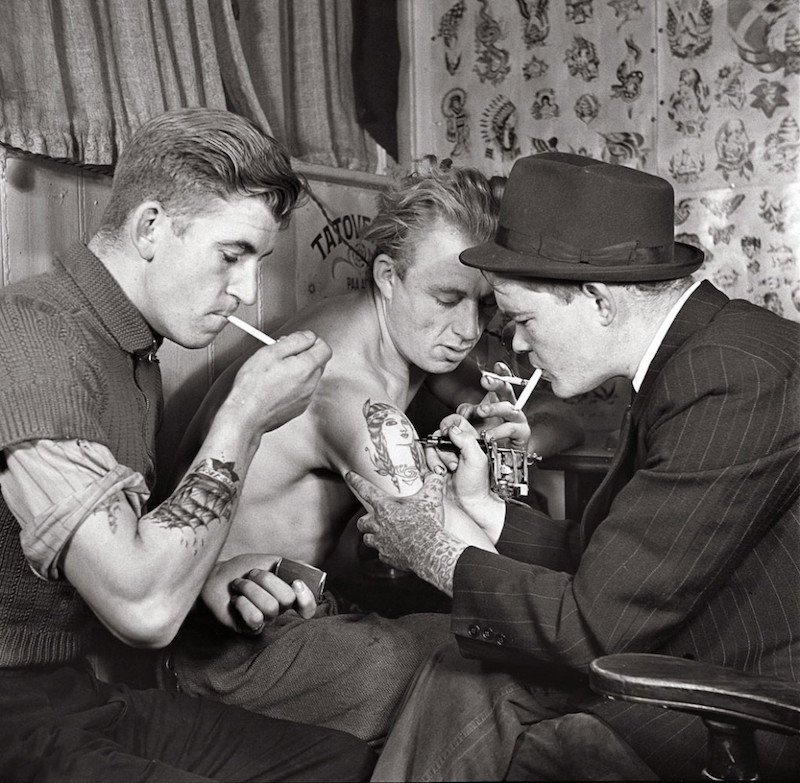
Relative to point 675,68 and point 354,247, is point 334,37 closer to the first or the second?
point 354,247

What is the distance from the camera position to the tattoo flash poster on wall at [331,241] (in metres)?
2.53

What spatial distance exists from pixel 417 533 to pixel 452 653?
182 millimetres

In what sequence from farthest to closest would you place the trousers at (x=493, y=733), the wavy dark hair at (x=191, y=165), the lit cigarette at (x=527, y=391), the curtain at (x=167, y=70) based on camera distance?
the lit cigarette at (x=527, y=391)
the curtain at (x=167, y=70)
the wavy dark hair at (x=191, y=165)
the trousers at (x=493, y=733)

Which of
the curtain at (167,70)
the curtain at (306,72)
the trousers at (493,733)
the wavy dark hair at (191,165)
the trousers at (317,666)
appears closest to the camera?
the trousers at (493,733)

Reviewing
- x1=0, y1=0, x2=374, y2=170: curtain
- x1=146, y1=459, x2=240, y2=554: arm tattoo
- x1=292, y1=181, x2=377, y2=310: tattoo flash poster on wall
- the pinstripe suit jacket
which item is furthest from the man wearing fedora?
x1=292, y1=181, x2=377, y2=310: tattoo flash poster on wall

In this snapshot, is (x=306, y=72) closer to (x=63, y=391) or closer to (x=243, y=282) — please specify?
(x=243, y=282)

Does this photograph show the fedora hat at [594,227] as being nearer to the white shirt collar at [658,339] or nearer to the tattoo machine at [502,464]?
the white shirt collar at [658,339]

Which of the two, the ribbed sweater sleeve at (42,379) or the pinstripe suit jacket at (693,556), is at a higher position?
the ribbed sweater sleeve at (42,379)

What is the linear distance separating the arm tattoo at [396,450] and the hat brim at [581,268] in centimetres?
37

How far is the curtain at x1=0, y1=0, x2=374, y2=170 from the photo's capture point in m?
1.89

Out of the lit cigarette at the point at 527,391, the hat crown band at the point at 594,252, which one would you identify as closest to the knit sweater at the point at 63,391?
the hat crown band at the point at 594,252

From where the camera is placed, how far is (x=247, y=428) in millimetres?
1500

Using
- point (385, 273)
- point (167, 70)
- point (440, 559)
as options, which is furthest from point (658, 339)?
point (167, 70)

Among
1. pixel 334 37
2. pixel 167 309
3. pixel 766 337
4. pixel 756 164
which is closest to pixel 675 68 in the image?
Result: pixel 756 164
